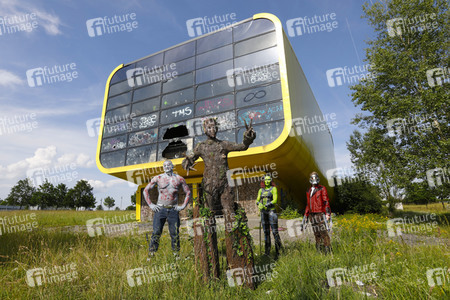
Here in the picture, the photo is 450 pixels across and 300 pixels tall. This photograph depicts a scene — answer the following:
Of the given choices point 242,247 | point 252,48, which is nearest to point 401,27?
point 252,48

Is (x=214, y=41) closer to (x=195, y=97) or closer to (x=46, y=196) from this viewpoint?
(x=195, y=97)

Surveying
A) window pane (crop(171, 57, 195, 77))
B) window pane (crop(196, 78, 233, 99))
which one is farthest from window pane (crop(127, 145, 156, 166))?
window pane (crop(171, 57, 195, 77))

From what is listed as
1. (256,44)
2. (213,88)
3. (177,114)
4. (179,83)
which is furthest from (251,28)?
(177,114)

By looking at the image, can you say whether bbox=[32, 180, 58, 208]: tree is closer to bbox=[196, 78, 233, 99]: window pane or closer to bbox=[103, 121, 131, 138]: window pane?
bbox=[103, 121, 131, 138]: window pane

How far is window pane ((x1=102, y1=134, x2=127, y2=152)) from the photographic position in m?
16.0

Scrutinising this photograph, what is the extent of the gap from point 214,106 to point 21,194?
71644 mm

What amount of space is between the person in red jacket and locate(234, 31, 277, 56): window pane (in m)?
11.0

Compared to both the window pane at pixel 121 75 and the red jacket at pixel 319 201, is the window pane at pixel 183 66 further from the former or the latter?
the red jacket at pixel 319 201

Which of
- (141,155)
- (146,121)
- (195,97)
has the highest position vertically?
(195,97)

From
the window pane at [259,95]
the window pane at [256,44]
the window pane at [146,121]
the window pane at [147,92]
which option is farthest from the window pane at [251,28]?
the window pane at [146,121]

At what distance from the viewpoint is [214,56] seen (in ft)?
49.0

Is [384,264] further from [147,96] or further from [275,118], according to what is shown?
[147,96]

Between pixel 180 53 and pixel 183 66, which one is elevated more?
pixel 180 53

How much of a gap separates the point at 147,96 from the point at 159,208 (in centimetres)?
1327
